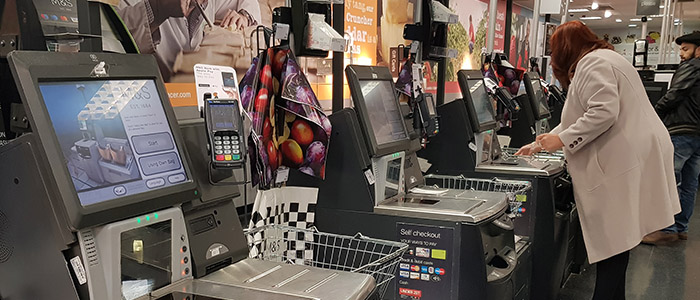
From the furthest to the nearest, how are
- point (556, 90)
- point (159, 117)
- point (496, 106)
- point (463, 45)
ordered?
1. point (463, 45)
2. point (556, 90)
3. point (496, 106)
4. point (159, 117)

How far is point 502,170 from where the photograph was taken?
349 cm

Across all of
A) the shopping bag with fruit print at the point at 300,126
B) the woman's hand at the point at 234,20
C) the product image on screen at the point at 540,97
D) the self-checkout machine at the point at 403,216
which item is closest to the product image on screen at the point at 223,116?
the shopping bag with fruit print at the point at 300,126

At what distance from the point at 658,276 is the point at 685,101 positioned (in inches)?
71.2

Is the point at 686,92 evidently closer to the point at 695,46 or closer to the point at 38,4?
the point at 695,46

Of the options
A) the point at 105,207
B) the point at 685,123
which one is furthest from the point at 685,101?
the point at 105,207

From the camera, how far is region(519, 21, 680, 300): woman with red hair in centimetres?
273

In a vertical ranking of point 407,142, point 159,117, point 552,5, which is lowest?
point 407,142

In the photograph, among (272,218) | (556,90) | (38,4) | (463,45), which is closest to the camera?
(38,4)

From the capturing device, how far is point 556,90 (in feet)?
18.4

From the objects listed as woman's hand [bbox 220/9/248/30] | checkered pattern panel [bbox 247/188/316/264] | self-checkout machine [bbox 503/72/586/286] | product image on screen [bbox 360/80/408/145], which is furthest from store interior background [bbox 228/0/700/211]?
checkered pattern panel [bbox 247/188/316/264]

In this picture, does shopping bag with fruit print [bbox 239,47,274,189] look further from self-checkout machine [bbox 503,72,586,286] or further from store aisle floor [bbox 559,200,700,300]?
store aisle floor [bbox 559,200,700,300]

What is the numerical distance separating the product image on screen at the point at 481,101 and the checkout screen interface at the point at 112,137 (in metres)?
2.38

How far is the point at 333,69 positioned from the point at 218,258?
1.65 meters

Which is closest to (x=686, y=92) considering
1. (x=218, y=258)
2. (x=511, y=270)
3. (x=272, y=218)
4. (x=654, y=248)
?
(x=654, y=248)
